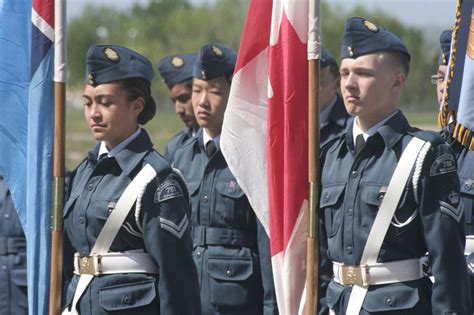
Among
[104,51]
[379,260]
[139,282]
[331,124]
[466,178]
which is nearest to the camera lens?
[379,260]

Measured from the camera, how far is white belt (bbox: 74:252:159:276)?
5.64m

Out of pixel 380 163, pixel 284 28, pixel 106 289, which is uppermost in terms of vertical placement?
→ pixel 284 28

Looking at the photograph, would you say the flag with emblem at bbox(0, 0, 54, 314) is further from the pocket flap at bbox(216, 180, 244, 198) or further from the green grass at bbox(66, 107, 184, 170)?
the green grass at bbox(66, 107, 184, 170)

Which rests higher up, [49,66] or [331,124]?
[49,66]

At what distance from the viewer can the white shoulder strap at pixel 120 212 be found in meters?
5.62

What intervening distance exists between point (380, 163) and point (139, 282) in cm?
126

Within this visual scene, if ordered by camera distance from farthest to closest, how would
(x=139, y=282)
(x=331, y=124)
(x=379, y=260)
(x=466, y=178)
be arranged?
(x=331, y=124)
(x=466, y=178)
(x=139, y=282)
(x=379, y=260)

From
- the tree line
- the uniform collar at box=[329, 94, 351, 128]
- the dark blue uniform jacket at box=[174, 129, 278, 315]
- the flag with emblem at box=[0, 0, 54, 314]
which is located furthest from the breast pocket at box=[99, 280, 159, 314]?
the tree line

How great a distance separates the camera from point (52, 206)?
604 centimetres

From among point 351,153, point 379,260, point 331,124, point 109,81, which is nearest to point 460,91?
point 351,153

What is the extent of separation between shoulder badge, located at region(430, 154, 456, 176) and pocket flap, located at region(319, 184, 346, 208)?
0.44 metres

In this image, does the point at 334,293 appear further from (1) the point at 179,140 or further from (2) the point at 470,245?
(1) the point at 179,140

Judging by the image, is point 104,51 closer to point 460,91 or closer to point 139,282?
point 139,282

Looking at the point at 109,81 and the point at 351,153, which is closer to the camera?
the point at 351,153
